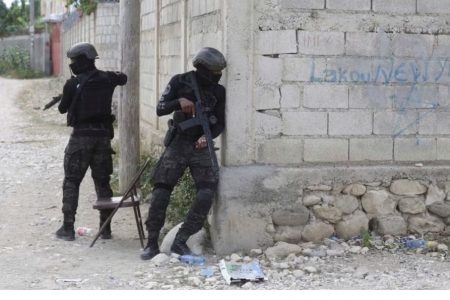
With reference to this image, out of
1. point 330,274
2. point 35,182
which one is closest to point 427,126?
point 330,274

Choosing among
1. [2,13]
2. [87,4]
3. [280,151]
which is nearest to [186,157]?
[280,151]

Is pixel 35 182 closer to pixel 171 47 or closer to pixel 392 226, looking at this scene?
pixel 171 47

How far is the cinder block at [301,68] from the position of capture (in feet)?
19.6

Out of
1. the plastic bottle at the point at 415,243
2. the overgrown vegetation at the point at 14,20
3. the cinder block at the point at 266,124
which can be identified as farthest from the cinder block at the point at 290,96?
the overgrown vegetation at the point at 14,20

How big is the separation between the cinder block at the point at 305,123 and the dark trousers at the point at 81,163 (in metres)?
1.66

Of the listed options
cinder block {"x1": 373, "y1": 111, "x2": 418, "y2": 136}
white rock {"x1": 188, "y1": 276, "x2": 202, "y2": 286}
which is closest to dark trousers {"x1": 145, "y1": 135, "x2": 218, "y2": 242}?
white rock {"x1": 188, "y1": 276, "x2": 202, "y2": 286}

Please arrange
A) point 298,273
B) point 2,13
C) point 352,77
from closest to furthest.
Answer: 1. point 298,273
2. point 352,77
3. point 2,13

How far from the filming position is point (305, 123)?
6.03 metres

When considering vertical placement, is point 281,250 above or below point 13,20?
below

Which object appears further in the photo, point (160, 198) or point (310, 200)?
point (310, 200)

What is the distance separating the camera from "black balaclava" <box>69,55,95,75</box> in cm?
638

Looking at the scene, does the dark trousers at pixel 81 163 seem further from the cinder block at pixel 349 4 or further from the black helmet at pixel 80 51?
the cinder block at pixel 349 4

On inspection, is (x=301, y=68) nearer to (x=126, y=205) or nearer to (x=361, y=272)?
(x=361, y=272)

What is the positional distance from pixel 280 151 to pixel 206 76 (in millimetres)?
876
